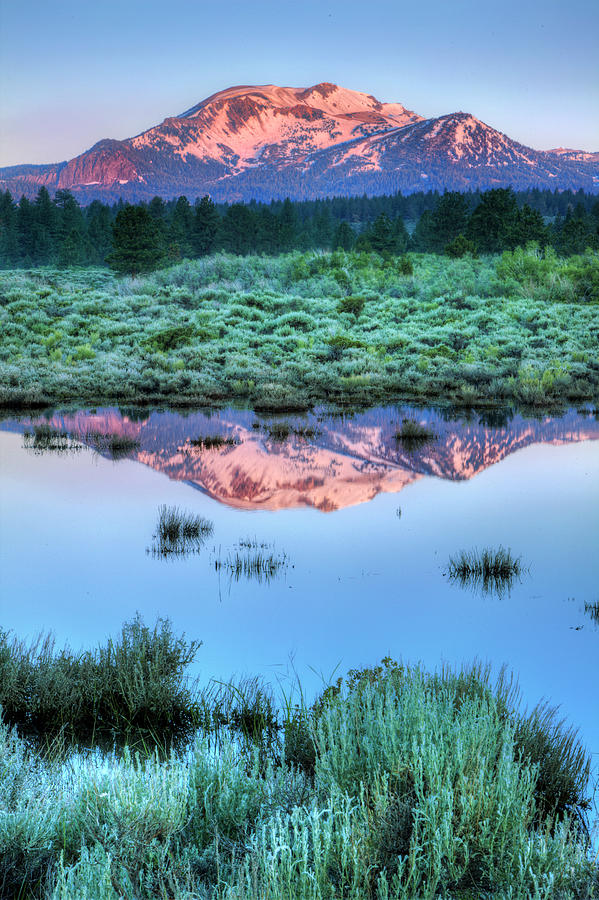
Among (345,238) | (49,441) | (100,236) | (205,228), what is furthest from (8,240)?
(49,441)

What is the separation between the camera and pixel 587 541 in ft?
29.0

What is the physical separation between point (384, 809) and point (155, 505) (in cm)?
768

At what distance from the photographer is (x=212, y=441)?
581 inches

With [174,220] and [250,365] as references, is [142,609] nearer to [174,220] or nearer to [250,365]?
[250,365]

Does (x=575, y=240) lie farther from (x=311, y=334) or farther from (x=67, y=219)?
(x=67, y=219)

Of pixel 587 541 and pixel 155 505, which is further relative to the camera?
pixel 155 505

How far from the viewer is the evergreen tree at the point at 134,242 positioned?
157 feet

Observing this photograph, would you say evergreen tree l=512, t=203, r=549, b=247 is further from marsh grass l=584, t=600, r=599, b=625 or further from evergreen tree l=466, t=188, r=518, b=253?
marsh grass l=584, t=600, r=599, b=625

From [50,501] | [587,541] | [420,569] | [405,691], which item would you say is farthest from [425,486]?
[405,691]

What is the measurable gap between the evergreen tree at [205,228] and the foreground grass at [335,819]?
61.5 m

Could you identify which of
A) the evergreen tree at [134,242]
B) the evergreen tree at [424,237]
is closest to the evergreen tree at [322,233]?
the evergreen tree at [424,237]

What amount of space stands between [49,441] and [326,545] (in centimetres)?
799

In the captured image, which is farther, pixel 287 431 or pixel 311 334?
pixel 311 334

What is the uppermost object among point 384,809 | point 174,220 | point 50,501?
point 174,220
